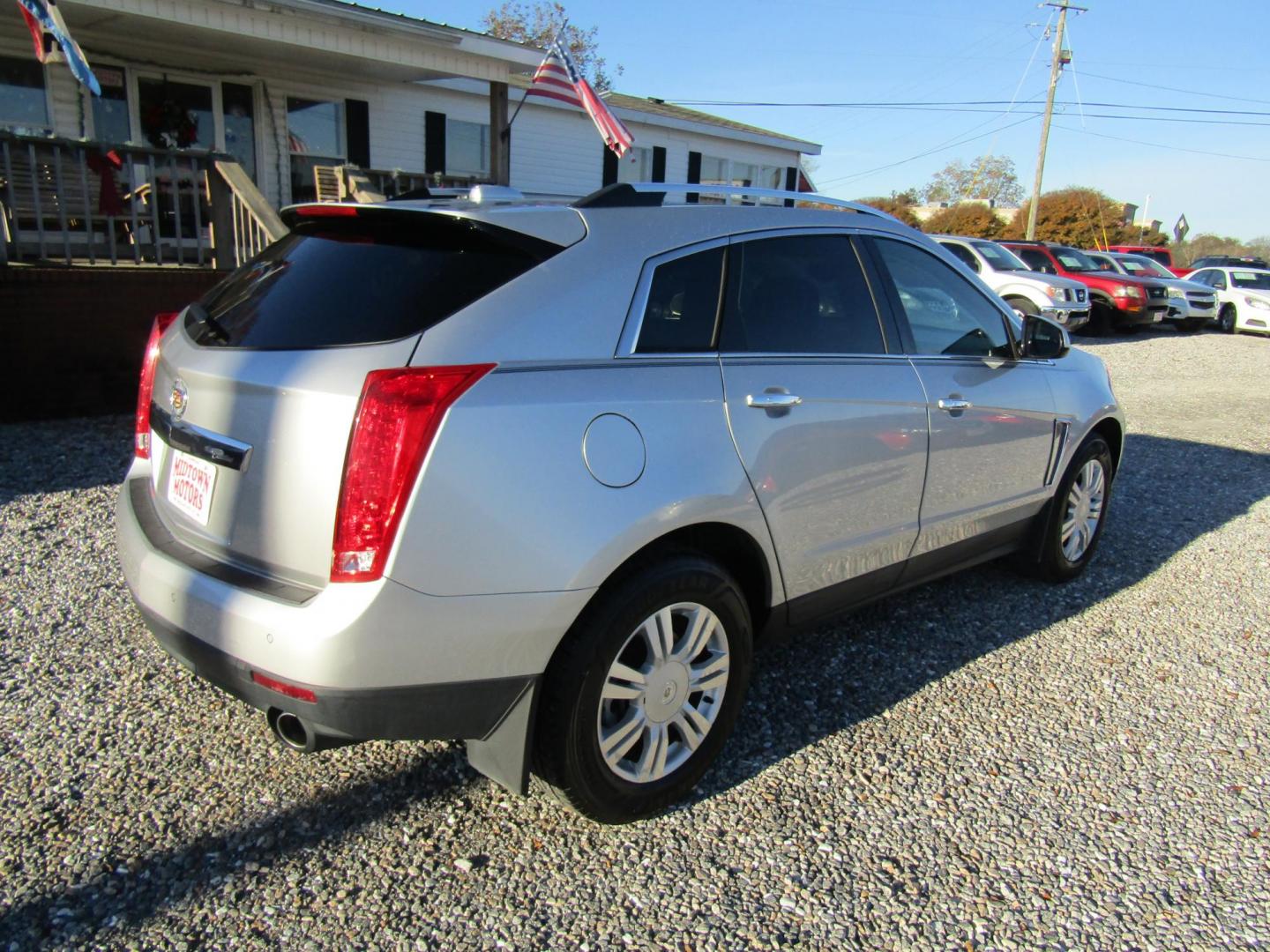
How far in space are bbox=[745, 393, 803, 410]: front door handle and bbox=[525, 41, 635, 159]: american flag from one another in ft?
30.4

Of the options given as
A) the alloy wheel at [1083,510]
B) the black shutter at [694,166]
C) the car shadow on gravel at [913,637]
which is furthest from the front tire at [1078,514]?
the black shutter at [694,166]

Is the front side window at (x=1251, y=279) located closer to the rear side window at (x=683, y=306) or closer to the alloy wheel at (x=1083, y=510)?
the alloy wheel at (x=1083, y=510)

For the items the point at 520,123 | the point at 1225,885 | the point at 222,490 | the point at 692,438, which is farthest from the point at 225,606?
the point at 520,123

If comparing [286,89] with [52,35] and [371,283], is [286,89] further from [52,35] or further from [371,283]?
[371,283]

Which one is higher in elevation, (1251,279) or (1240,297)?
(1251,279)

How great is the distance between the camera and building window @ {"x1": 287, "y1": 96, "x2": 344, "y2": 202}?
42.9 feet

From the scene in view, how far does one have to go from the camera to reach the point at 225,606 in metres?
2.34

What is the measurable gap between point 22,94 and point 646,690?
11652 millimetres

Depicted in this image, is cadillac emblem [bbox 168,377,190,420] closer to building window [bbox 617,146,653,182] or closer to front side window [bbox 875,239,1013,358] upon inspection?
front side window [bbox 875,239,1013,358]

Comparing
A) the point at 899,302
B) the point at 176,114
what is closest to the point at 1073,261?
the point at 176,114

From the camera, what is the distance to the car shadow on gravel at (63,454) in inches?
220

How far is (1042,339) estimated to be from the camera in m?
4.34

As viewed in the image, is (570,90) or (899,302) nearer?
(899,302)

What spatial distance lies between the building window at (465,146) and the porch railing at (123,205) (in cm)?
739
